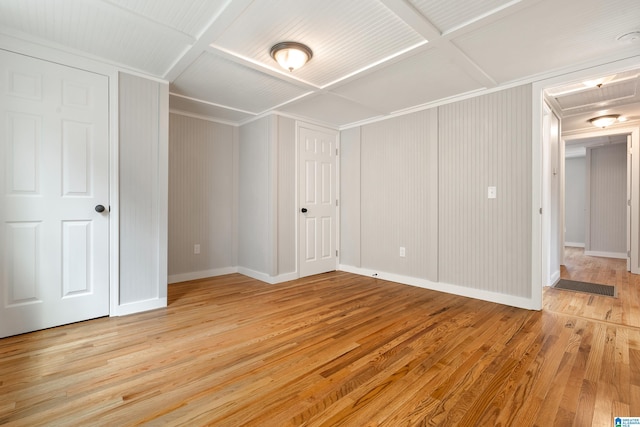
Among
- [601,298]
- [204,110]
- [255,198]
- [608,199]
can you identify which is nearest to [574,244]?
[608,199]

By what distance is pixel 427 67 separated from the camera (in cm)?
274

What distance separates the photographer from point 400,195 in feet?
13.6

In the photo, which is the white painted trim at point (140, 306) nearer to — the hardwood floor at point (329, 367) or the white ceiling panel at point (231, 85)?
the hardwood floor at point (329, 367)

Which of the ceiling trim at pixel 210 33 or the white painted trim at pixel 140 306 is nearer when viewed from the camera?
the ceiling trim at pixel 210 33

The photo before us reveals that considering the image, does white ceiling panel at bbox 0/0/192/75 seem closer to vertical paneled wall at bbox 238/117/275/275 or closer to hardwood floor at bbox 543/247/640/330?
vertical paneled wall at bbox 238/117/275/275

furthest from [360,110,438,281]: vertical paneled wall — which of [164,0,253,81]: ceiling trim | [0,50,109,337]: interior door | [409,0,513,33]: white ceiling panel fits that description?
[0,50,109,337]: interior door

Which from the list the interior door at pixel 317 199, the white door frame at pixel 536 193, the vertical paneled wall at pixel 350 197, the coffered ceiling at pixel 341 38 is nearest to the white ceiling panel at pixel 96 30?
the coffered ceiling at pixel 341 38

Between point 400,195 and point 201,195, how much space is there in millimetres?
2869

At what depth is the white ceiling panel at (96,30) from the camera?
1979 millimetres

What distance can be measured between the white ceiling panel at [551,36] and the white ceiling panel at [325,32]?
0.55 m

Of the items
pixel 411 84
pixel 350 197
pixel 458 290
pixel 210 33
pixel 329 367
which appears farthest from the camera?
pixel 350 197

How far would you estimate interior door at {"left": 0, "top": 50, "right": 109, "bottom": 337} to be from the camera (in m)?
2.32

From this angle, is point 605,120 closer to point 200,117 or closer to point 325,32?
point 325,32

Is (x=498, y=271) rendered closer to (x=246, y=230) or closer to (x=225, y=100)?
(x=246, y=230)
